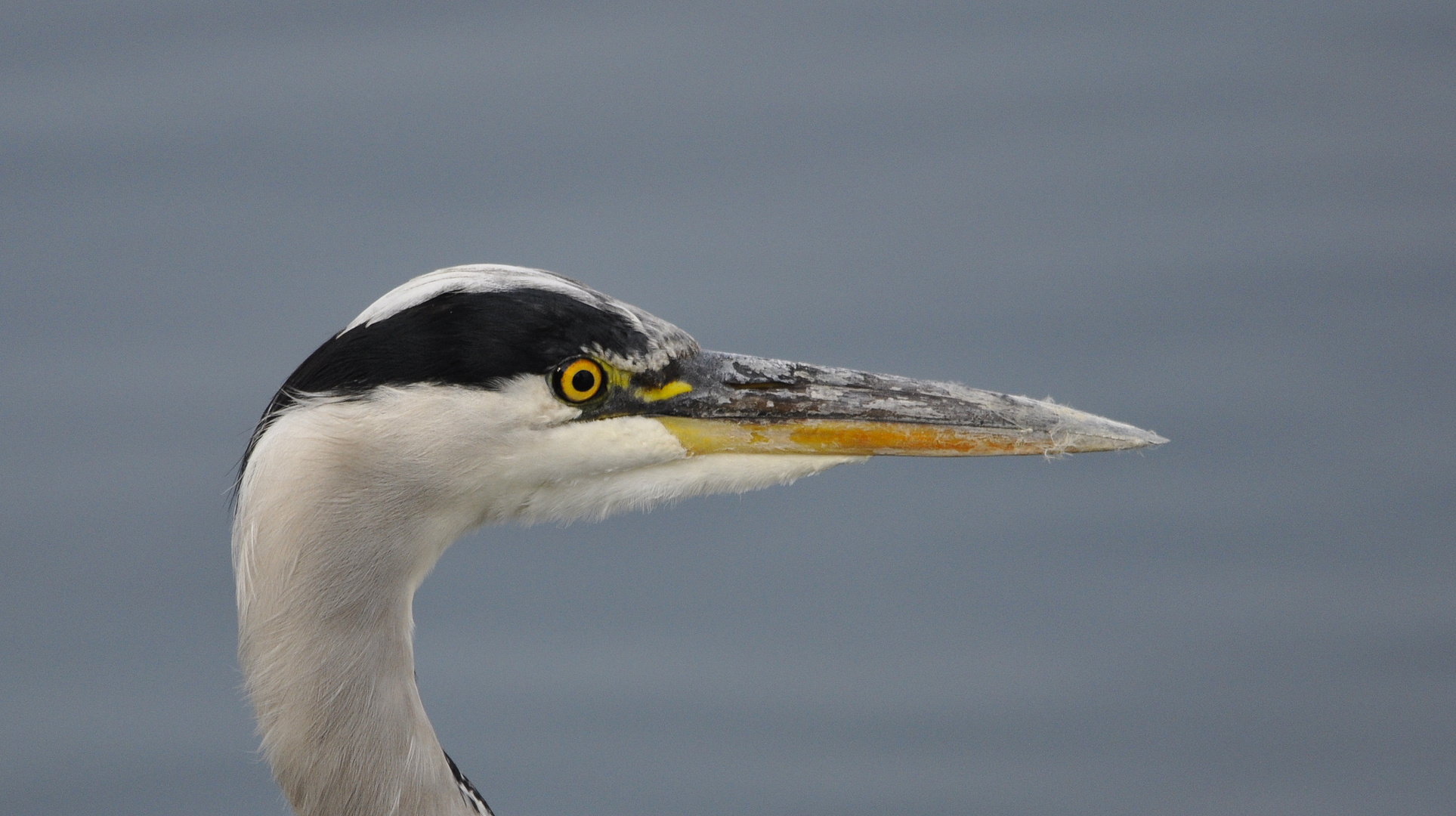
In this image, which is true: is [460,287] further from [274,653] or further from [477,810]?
[477,810]

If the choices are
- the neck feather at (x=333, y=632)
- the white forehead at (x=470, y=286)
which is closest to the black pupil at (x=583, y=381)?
the white forehead at (x=470, y=286)

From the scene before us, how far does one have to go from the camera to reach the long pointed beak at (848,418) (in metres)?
2.84

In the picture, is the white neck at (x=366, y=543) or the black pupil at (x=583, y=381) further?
the black pupil at (x=583, y=381)

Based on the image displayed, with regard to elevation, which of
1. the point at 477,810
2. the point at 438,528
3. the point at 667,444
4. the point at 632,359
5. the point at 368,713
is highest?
the point at 632,359

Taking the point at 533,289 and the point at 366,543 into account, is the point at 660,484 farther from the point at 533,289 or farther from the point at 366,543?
the point at 366,543

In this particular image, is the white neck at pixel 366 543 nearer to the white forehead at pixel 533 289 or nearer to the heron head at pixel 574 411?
the heron head at pixel 574 411

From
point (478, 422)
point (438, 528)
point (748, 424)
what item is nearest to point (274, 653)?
point (438, 528)

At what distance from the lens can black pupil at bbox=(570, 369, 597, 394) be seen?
2.67m

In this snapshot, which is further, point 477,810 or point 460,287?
point 477,810

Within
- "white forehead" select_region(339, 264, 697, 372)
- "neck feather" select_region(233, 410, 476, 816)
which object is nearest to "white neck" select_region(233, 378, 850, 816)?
"neck feather" select_region(233, 410, 476, 816)

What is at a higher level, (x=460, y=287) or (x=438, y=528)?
(x=460, y=287)

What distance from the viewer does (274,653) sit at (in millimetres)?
2520

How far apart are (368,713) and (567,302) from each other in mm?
887

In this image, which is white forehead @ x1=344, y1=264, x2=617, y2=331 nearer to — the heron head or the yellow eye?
the heron head
